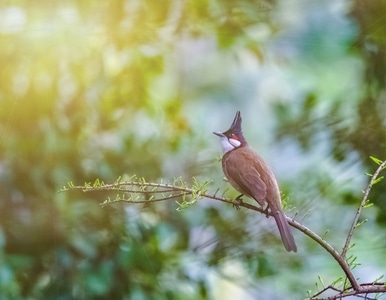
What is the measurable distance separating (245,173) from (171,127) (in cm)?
26

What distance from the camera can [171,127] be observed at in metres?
1.51

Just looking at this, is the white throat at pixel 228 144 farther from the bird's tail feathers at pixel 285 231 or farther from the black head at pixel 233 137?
the bird's tail feathers at pixel 285 231

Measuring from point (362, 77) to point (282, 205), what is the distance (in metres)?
0.38

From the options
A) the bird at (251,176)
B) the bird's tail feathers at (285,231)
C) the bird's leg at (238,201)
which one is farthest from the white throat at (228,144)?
the bird's tail feathers at (285,231)

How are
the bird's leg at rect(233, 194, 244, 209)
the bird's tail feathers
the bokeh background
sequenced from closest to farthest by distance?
the bird's tail feathers < the bird's leg at rect(233, 194, 244, 209) < the bokeh background

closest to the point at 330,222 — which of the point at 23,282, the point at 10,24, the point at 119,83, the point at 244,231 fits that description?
the point at 244,231

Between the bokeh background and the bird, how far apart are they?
35 millimetres

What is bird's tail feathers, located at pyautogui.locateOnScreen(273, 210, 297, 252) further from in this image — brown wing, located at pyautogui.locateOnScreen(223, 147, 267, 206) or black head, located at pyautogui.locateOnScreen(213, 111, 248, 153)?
black head, located at pyautogui.locateOnScreen(213, 111, 248, 153)

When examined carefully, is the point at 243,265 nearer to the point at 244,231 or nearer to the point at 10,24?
the point at 244,231

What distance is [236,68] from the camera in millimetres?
1516

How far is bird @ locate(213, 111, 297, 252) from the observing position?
1285 millimetres

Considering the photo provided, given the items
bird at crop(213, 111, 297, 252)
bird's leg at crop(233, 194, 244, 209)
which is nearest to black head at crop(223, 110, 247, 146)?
bird at crop(213, 111, 297, 252)

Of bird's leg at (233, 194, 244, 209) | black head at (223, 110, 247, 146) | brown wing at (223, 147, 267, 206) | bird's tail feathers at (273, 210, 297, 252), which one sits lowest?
bird's tail feathers at (273, 210, 297, 252)

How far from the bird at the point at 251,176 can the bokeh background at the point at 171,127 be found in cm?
4
